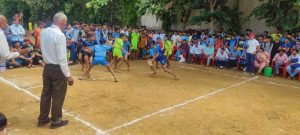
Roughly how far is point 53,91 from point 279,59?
10134 mm

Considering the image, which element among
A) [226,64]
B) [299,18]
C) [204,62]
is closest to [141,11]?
[204,62]

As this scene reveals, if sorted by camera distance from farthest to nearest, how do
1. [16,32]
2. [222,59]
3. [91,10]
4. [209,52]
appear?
[91,10], [209,52], [222,59], [16,32]

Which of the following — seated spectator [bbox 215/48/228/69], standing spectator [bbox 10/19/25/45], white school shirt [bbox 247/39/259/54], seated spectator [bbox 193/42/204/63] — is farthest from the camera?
seated spectator [bbox 193/42/204/63]

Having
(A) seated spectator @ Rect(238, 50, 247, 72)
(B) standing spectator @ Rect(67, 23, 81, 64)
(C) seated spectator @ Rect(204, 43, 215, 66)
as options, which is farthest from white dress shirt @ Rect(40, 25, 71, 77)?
(C) seated spectator @ Rect(204, 43, 215, 66)

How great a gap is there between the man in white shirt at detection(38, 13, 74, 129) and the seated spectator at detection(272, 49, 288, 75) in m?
9.90

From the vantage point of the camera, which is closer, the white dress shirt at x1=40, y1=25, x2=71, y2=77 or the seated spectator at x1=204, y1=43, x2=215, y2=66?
the white dress shirt at x1=40, y1=25, x2=71, y2=77

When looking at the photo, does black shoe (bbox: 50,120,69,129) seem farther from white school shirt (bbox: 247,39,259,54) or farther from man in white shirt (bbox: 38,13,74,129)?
white school shirt (bbox: 247,39,259,54)

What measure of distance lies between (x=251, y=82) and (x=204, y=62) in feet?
14.9

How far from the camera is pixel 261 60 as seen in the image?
1297 centimetres

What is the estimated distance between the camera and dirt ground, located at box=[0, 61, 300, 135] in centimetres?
594

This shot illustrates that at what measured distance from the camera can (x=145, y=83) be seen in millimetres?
9938

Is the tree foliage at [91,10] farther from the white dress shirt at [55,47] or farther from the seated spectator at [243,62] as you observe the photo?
the white dress shirt at [55,47]

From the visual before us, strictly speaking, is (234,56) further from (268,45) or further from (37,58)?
(37,58)

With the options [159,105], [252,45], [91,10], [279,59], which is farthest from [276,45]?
[91,10]
